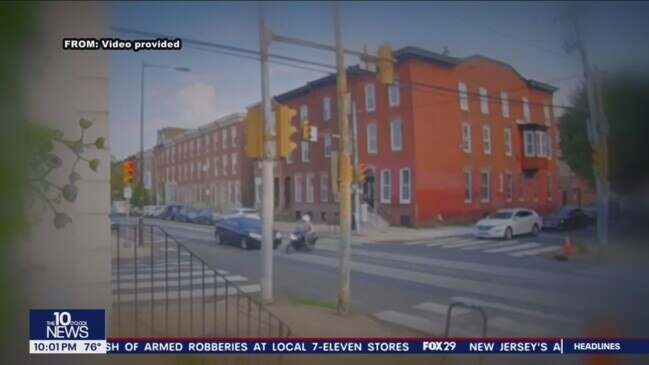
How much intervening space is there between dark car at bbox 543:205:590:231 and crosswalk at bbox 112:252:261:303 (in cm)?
167

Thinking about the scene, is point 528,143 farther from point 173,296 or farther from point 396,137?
point 173,296

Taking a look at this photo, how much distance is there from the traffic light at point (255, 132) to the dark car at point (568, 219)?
162cm

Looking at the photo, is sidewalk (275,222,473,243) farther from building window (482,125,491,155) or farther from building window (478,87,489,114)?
building window (478,87,489,114)

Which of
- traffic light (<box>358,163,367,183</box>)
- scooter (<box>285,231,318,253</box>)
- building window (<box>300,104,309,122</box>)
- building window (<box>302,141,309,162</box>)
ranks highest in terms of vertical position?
building window (<box>300,104,309,122</box>)

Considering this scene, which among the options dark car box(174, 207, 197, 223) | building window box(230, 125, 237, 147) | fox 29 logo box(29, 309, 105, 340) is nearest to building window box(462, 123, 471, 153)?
building window box(230, 125, 237, 147)

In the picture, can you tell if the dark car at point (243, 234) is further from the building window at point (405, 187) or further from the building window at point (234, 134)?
the building window at point (405, 187)

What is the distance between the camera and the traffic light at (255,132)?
80.1 inches

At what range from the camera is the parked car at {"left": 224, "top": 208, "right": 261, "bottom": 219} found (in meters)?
2.10

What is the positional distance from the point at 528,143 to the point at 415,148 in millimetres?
618

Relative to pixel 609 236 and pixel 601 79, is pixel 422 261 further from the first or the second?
pixel 601 79

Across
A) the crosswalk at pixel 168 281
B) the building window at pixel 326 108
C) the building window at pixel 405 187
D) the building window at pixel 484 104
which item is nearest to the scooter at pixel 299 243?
the crosswalk at pixel 168 281

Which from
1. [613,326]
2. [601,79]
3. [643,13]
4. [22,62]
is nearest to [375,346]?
[613,326]

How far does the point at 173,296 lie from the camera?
221 centimetres

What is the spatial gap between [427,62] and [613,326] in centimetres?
174
